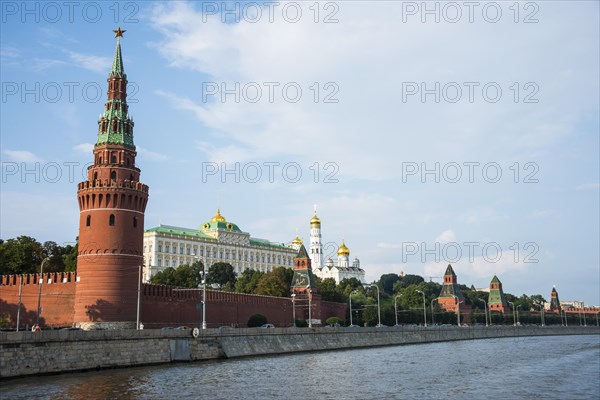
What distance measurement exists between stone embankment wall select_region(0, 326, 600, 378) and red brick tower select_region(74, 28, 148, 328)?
420 inches

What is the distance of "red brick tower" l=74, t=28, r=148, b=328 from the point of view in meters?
58.4

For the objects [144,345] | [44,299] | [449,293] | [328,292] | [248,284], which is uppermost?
[248,284]

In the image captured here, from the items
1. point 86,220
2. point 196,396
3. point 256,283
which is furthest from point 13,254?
point 196,396

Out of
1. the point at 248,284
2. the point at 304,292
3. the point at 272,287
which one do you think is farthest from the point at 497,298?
the point at 272,287

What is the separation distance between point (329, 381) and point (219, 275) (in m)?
84.1

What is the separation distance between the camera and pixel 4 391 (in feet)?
104

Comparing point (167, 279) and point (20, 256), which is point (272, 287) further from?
point (20, 256)

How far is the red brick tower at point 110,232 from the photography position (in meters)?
58.4

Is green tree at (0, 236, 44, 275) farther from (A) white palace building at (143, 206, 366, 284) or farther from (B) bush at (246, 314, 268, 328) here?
(A) white palace building at (143, 206, 366, 284)

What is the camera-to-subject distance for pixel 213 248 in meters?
146

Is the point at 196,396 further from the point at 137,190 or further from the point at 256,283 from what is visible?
the point at 256,283

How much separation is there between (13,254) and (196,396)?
48.0m

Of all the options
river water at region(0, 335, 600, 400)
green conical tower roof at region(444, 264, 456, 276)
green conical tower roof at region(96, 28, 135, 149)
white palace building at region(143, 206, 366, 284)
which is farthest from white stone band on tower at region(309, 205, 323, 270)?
river water at region(0, 335, 600, 400)

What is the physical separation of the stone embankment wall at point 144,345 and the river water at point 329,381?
44.6 inches
